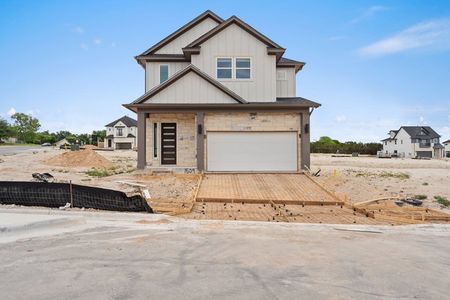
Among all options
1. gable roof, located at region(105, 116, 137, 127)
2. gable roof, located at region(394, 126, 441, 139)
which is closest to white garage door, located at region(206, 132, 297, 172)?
gable roof, located at region(394, 126, 441, 139)

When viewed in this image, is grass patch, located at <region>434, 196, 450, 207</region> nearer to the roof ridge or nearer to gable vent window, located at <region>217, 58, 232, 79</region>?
the roof ridge

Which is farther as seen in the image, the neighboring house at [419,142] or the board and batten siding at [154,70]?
the neighboring house at [419,142]

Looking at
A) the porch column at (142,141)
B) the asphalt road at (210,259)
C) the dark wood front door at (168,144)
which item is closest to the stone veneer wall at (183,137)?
the dark wood front door at (168,144)

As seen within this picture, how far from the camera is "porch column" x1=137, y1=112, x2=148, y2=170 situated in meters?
19.3

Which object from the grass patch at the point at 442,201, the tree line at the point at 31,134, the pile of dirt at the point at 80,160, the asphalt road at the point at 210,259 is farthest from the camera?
the tree line at the point at 31,134

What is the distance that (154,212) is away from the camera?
9789 millimetres

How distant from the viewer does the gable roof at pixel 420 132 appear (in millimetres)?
74838

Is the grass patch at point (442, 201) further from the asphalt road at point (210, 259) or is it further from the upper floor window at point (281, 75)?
the upper floor window at point (281, 75)

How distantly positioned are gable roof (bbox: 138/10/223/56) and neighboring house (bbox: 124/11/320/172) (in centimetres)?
185

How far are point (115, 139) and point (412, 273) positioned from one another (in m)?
81.0

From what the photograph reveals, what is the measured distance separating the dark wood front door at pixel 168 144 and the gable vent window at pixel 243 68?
4.71 metres

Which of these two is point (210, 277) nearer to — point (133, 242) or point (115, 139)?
point (133, 242)

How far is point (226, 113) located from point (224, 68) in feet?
9.34

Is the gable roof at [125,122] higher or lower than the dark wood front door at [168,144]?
higher
